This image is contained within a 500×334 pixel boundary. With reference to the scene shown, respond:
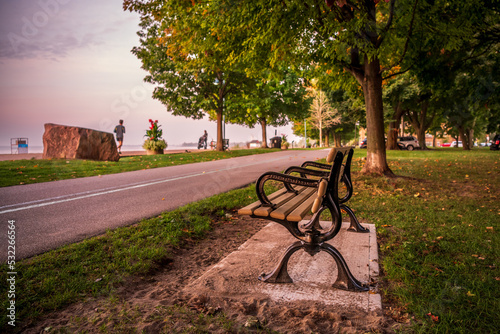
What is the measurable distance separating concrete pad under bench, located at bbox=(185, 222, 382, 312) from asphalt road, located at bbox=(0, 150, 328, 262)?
2.11 metres

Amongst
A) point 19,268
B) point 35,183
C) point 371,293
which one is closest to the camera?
point 371,293

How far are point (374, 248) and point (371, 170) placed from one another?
5.52 metres

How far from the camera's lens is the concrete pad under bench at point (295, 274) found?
103 inches

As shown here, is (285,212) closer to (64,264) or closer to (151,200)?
(64,264)

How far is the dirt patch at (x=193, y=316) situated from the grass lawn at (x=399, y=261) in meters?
0.19

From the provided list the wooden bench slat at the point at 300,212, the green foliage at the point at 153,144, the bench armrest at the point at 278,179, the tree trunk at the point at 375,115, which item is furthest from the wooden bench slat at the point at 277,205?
the green foliage at the point at 153,144

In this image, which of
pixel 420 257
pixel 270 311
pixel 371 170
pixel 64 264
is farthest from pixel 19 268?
pixel 371 170

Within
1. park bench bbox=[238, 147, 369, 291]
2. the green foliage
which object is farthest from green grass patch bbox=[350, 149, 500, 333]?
the green foliage

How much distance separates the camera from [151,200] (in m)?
6.30

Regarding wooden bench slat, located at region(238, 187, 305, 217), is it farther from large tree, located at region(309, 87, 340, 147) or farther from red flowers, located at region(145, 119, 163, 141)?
large tree, located at region(309, 87, 340, 147)

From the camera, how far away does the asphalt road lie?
4047 millimetres

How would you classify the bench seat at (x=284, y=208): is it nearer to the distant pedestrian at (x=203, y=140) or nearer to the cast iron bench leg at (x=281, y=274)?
the cast iron bench leg at (x=281, y=274)

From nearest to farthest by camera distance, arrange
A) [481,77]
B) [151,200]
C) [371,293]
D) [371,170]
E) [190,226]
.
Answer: [371,293] < [190,226] < [151,200] < [371,170] < [481,77]

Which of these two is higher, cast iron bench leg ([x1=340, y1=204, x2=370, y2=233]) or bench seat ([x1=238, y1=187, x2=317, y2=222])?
bench seat ([x1=238, y1=187, x2=317, y2=222])
